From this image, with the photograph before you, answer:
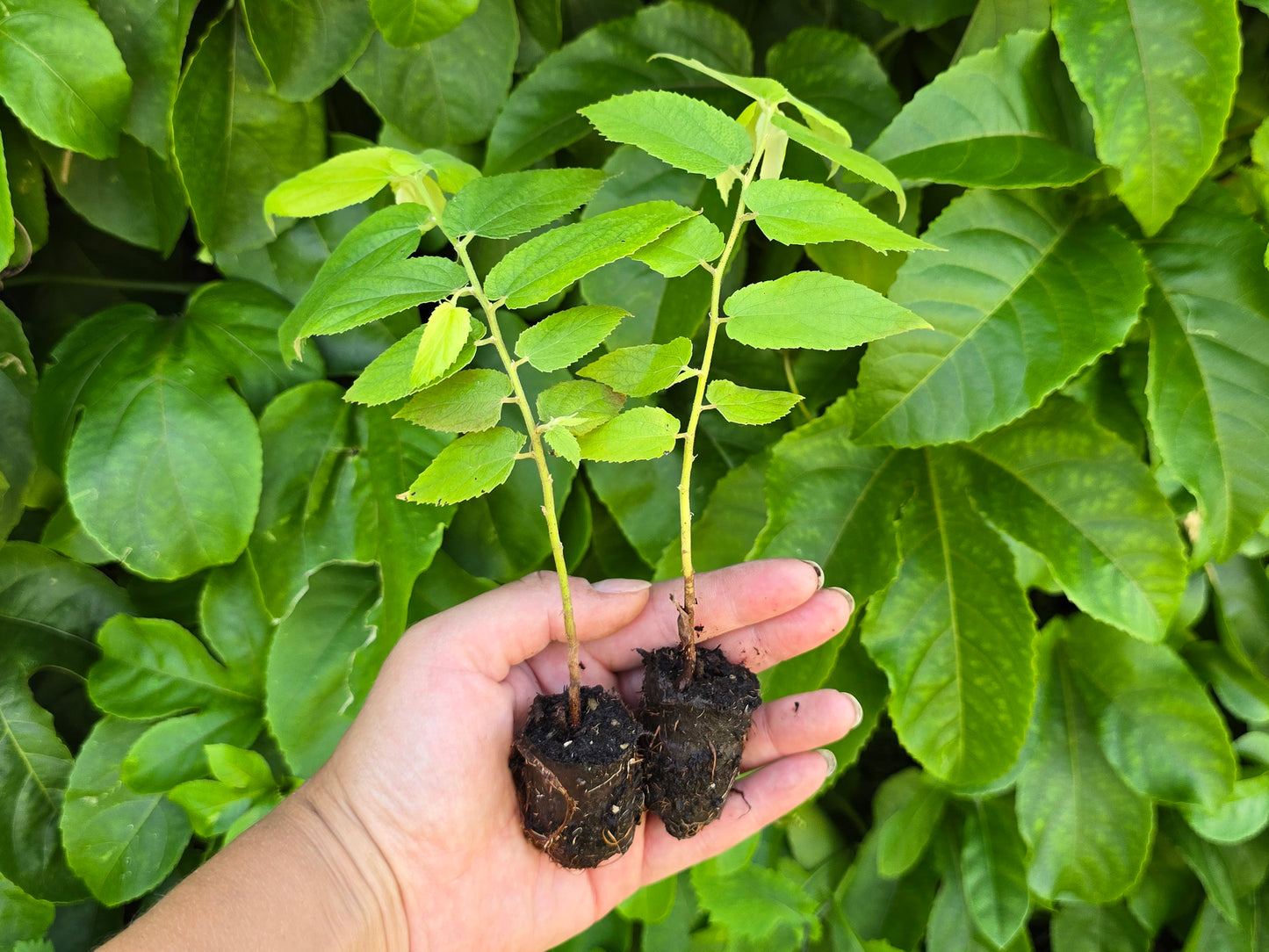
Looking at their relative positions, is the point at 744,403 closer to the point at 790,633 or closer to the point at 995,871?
the point at 790,633

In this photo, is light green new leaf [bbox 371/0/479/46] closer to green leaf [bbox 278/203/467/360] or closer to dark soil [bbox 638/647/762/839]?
green leaf [bbox 278/203/467/360]

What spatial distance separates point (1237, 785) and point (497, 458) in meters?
0.90

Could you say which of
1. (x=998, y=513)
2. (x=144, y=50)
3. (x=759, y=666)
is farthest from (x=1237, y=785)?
(x=144, y=50)

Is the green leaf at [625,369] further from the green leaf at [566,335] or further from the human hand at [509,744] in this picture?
the human hand at [509,744]

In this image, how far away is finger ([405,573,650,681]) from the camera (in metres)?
0.61

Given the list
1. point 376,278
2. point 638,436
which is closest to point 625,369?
point 638,436

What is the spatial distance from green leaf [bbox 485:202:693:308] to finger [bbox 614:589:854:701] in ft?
1.13

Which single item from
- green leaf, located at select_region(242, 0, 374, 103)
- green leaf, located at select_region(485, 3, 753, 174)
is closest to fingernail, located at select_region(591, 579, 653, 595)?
green leaf, located at select_region(485, 3, 753, 174)

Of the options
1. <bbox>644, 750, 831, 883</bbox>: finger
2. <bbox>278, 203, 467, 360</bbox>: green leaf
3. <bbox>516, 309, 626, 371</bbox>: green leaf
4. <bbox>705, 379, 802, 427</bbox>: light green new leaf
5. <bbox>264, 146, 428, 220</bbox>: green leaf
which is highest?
A: <bbox>264, 146, 428, 220</bbox>: green leaf

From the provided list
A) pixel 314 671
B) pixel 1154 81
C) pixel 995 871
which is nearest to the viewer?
pixel 1154 81

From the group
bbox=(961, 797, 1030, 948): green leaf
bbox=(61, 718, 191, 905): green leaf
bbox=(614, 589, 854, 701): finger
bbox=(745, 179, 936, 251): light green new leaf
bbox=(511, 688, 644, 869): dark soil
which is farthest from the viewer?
bbox=(961, 797, 1030, 948): green leaf

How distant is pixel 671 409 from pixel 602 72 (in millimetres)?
310

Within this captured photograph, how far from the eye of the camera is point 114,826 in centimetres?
81

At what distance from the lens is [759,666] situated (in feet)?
2.29
